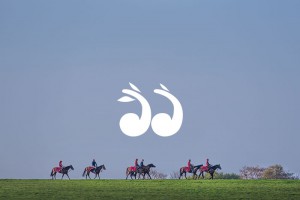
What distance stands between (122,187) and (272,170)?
82.9 m

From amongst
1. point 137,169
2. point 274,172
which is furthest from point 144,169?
point 274,172

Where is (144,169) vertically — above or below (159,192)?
above

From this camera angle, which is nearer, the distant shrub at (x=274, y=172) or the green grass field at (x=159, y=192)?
the green grass field at (x=159, y=192)

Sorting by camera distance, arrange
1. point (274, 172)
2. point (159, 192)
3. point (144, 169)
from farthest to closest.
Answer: point (274, 172) → point (144, 169) → point (159, 192)

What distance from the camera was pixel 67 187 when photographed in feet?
162

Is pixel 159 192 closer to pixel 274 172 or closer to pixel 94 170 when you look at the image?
pixel 94 170

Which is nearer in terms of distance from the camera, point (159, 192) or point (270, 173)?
point (159, 192)

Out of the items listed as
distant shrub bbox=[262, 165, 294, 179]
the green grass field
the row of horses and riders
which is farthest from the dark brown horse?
distant shrub bbox=[262, 165, 294, 179]

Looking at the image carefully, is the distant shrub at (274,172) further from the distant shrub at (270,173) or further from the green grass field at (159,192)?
the green grass field at (159,192)

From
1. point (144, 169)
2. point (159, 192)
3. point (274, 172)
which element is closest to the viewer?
point (159, 192)

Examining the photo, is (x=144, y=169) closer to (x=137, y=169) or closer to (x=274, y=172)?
(x=137, y=169)

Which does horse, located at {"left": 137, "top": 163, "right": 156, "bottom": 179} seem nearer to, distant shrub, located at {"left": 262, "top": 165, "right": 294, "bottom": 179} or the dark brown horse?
the dark brown horse

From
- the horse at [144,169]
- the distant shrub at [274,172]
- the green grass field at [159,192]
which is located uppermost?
the distant shrub at [274,172]

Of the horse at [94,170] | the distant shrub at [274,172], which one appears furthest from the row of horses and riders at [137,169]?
the distant shrub at [274,172]
